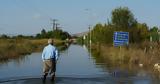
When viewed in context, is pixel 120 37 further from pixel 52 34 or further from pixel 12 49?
pixel 52 34

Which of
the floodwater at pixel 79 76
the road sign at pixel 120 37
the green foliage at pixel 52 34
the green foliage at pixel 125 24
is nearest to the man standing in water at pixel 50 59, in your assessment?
the floodwater at pixel 79 76

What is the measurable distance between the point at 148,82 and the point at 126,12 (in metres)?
35.2

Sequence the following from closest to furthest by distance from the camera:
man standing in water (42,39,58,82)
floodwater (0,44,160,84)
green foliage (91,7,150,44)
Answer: floodwater (0,44,160,84) → man standing in water (42,39,58,82) → green foliage (91,7,150,44)

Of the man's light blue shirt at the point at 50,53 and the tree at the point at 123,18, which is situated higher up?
the tree at the point at 123,18

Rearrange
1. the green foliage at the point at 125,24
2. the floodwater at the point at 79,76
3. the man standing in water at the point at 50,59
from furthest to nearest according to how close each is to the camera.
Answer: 1. the green foliage at the point at 125,24
2. the man standing in water at the point at 50,59
3. the floodwater at the point at 79,76

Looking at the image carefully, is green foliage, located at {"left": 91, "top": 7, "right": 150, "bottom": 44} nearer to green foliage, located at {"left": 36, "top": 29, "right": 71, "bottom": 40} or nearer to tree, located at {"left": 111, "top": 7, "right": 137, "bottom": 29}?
tree, located at {"left": 111, "top": 7, "right": 137, "bottom": 29}

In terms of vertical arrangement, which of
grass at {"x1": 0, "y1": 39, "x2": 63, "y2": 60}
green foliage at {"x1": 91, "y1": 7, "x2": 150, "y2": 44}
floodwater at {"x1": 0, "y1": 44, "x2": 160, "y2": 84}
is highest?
green foliage at {"x1": 91, "y1": 7, "x2": 150, "y2": 44}

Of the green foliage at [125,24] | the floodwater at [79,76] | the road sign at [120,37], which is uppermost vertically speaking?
the green foliage at [125,24]

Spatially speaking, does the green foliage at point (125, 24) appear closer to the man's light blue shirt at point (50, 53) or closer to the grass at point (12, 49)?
the grass at point (12, 49)

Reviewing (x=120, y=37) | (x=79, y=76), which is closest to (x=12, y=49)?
(x=120, y=37)

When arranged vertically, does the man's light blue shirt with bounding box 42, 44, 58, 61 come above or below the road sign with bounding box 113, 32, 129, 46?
below

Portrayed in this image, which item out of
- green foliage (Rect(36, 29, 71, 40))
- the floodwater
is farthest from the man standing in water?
green foliage (Rect(36, 29, 71, 40))

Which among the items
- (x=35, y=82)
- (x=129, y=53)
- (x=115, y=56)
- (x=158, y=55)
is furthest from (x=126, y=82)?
(x=115, y=56)

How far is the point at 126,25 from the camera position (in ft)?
169
